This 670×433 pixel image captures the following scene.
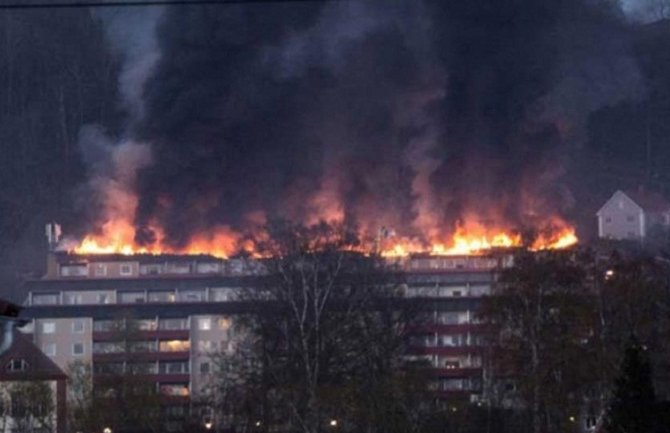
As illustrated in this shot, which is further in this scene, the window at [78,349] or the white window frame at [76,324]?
the white window frame at [76,324]

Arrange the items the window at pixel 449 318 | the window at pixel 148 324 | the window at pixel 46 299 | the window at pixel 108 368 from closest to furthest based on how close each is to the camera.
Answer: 1. the window at pixel 108 368
2. the window at pixel 449 318
3. the window at pixel 148 324
4. the window at pixel 46 299

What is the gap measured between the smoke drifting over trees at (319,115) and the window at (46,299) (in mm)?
6403

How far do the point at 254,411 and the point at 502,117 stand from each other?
88.9 ft

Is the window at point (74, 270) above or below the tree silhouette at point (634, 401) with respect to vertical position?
above

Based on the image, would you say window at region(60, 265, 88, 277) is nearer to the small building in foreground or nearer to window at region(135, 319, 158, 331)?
window at region(135, 319, 158, 331)

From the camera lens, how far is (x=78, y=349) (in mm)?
40031

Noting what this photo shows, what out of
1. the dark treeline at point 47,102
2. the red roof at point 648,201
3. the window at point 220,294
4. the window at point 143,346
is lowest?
the window at point 143,346

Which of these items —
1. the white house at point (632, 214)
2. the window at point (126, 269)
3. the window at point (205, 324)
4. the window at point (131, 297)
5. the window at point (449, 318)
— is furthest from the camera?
the white house at point (632, 214)

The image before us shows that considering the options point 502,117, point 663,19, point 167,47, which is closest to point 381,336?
point 502,117

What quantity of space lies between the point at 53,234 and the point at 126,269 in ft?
16.3

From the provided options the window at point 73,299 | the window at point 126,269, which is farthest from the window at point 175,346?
the window at point 126,269

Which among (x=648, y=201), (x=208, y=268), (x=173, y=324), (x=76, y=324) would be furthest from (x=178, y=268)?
(x=648, y=201)

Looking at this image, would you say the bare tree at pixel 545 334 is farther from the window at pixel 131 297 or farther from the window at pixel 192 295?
the window at pixel 131 297

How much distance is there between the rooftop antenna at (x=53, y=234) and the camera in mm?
48562
